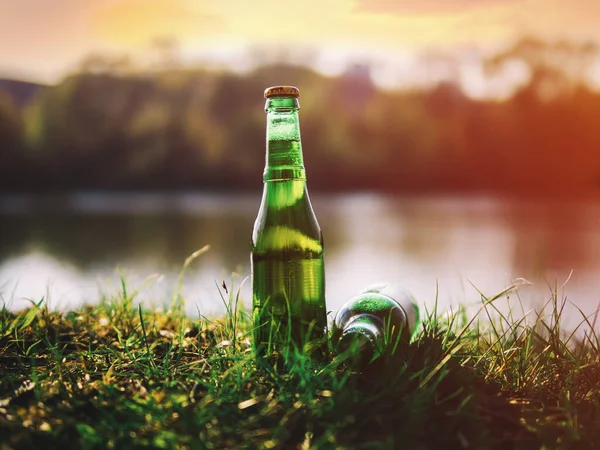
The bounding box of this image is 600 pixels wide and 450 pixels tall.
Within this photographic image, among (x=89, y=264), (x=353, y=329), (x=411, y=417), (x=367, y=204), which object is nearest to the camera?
(x=411, y=417)

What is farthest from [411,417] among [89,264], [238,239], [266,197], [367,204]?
[367,204]

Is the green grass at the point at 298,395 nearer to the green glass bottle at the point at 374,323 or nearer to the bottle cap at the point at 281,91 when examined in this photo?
the green glass bottle at the point at 374,323

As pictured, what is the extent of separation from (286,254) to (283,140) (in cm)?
Answer: 47

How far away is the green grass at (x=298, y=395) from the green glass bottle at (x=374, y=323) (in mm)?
66

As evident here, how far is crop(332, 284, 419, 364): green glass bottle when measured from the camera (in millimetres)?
2426

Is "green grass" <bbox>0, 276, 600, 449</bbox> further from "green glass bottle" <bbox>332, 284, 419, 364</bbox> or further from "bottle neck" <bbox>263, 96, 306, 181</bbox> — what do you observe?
"bottle neck" <bbox>263, 96, 306, 181</bbox>

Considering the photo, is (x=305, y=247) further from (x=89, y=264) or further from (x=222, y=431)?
(x=89, y=264)

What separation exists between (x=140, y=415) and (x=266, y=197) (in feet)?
3.36

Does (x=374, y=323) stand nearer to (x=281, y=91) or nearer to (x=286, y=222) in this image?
(x=286, y=222)

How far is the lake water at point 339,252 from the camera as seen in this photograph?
11.5 ft

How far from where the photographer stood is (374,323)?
101 inches

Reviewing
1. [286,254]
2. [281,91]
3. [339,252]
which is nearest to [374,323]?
[286,254]

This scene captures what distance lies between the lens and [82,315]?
3.44m

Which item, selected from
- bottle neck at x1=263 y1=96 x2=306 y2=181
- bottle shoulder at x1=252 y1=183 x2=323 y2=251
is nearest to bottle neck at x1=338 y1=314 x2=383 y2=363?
bottle shoulder at x1=252 y1=183 x2=323 y2=251
